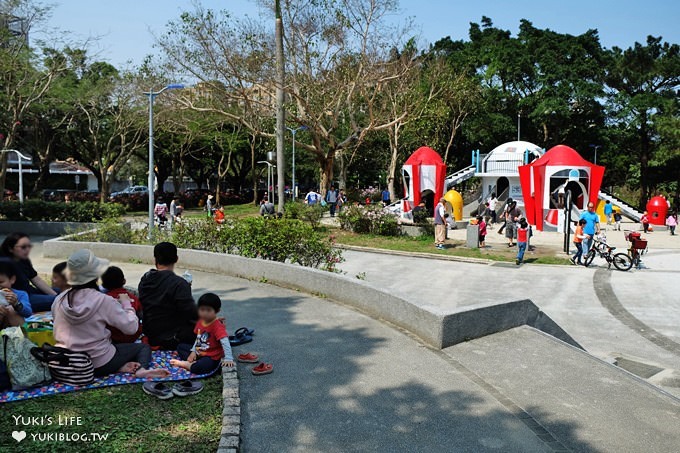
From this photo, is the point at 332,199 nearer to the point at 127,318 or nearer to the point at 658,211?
the point at 658,211

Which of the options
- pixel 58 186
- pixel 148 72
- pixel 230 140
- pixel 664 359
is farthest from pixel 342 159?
pixel 664 359

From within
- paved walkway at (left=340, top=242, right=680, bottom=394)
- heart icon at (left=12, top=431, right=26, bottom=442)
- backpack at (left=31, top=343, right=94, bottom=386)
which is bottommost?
paved walkway at (left=340, top=242, right=680, bottom=394)

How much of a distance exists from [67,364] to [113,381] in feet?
1.35

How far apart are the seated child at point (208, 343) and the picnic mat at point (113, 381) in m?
0.07

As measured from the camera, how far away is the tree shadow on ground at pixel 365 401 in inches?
169

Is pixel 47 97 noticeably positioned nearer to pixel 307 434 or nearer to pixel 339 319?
pixel 339 319

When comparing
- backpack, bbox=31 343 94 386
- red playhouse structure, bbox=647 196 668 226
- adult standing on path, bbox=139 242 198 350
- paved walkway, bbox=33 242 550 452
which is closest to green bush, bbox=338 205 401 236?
paved walkway, bbox=33 242 550 452

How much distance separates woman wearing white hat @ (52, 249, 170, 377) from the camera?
4.61 meters

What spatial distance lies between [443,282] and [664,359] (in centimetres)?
565

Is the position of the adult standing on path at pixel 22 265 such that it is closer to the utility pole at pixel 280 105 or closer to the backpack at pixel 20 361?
the backpack at pixel 20 361

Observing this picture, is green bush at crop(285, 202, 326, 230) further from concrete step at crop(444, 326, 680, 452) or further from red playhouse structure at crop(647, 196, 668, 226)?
red playhouse structure at crop(647, 196, 668, 226)

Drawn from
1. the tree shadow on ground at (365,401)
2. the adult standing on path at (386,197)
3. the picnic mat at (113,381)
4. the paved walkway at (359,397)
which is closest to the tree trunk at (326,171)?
the adult standing on path at (386,197)

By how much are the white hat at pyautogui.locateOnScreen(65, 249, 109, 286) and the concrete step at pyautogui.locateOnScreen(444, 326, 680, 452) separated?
3784 millimetres

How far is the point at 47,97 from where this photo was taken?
3019 centimetres
